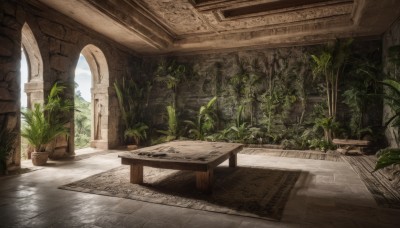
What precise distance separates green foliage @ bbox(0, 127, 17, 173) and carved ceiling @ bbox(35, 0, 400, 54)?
2.38 meters

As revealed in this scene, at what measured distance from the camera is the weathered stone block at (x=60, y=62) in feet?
16.2

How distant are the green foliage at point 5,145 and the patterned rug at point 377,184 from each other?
4.95 metres

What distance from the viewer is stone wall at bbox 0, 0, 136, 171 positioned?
398 centimetres

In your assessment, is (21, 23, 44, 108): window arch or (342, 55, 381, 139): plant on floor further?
(342, 55, 381, 139): plant on floor

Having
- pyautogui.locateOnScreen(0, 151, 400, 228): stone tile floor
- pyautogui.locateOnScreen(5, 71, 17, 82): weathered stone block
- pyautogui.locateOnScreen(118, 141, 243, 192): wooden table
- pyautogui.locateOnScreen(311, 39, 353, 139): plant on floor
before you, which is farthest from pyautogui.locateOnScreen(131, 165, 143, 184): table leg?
pyautogui.locateOnScreen(311, 39, 353, 139): plant on floor

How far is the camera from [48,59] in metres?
4.85

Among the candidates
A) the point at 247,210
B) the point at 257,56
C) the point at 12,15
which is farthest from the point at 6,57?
the point at 257,56

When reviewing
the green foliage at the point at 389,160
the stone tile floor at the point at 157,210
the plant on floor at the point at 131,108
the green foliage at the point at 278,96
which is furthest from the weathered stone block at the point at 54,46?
the green foliage at the point at 389,160

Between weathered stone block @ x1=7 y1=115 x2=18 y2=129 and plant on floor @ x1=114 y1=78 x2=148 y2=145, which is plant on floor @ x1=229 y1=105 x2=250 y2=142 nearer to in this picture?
plant on floor @ x1=114 y1=78 x2=148 y2=145

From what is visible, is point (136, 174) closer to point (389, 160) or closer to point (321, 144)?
point (389, 160)

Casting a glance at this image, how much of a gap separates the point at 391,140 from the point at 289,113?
7.83 feet

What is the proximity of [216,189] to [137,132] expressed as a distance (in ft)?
13.7

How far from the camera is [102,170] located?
164 inches

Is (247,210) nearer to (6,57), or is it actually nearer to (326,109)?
(6,57)
